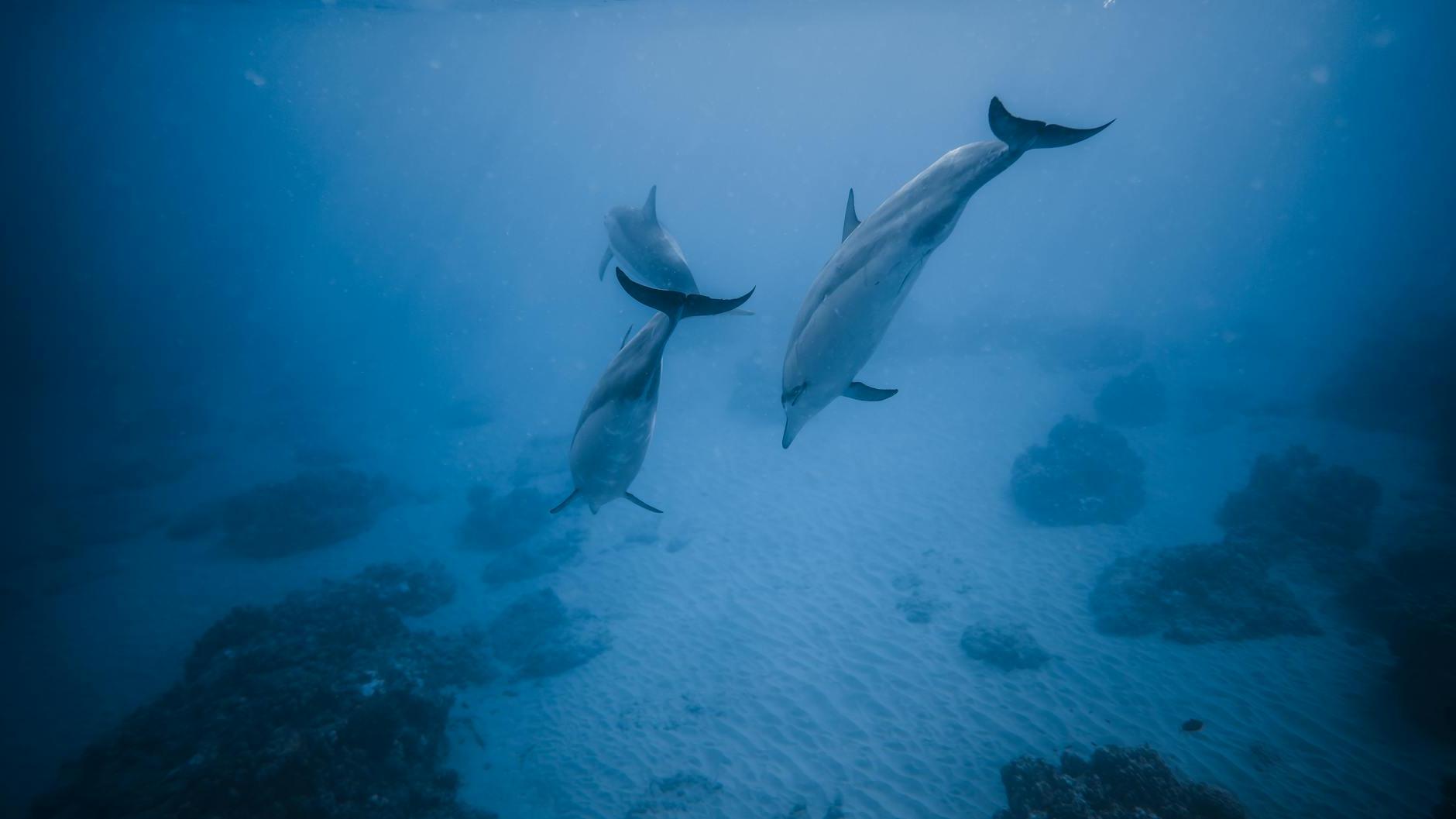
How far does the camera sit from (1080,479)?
12.5m

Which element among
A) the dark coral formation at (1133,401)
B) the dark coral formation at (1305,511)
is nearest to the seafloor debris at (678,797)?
the dark coral formation at (1305,511)

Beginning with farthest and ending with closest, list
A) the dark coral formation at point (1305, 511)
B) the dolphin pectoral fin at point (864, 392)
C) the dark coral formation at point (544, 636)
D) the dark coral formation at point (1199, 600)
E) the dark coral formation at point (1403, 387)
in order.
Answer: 1. the dark coral formation at point (1403, 387)
2. the dark coral formation at point (1305, 511)
3. the dark coral formation at point (544, 636)
4. the dark coral formation at point (1199, 600)
5. the dolphin pectoral fin at point (864, 392)


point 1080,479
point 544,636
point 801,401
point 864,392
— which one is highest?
point 864,392

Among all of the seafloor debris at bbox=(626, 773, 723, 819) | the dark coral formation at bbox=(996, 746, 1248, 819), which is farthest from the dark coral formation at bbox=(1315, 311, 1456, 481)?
the seafloor debris at bbox=(626, 773, 723, 819)

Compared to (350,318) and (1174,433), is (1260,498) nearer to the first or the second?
(1174,433)

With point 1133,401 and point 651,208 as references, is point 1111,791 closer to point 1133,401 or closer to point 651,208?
point 651,208

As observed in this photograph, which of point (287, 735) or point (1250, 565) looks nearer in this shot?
point (287, 735)

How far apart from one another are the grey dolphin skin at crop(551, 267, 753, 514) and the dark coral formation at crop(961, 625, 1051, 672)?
691 cm

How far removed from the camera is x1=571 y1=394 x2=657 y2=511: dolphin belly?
3469 millimetres

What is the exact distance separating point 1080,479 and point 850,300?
1353 centimetres

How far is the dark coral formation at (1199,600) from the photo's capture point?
7.99 meters

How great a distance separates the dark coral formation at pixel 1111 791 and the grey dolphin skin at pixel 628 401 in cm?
565

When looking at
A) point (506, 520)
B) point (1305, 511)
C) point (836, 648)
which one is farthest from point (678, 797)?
point (1305, 511)

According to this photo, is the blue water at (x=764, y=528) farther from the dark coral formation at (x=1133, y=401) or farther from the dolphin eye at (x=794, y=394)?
the dolphin eye at (x=794, y=394)
